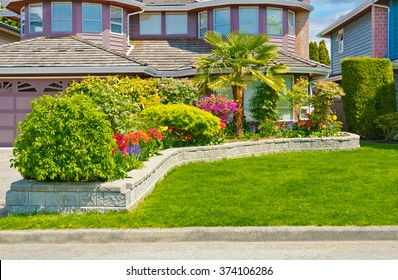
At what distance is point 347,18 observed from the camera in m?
29.8

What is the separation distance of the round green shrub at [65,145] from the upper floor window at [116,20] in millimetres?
17580

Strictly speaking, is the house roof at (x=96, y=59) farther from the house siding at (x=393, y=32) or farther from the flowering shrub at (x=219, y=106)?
the flowering shrub at (x=219, y=106)

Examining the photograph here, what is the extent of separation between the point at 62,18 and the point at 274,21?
10.0 metres

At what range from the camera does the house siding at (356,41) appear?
27.4m

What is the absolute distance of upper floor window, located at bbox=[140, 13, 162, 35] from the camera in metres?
27.7

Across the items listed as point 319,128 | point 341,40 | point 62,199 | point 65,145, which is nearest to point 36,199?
point 62,199

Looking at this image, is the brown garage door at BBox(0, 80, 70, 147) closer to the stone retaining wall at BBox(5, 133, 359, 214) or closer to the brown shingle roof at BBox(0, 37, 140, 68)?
the brown shingle roof at BBox(0, 37, 140, 68)

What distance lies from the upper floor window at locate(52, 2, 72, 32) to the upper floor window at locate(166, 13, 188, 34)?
17.6ft

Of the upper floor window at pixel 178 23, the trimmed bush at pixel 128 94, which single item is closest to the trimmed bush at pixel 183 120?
the trimmed bush at pixel 128 94

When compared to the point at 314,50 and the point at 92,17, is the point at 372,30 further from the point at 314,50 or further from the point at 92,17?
the point at 314,50

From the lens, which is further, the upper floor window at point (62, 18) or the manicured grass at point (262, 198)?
the upper floor window at point (62, 18)

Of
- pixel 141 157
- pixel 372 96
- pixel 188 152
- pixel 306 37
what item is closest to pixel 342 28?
pixel 306 37

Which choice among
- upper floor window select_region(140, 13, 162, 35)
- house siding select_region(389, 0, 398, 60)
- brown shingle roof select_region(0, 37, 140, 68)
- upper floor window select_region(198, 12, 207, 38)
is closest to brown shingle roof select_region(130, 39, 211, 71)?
upper floor window select_region(198, 12, 207, 38)

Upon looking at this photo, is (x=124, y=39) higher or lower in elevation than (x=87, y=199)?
higher
